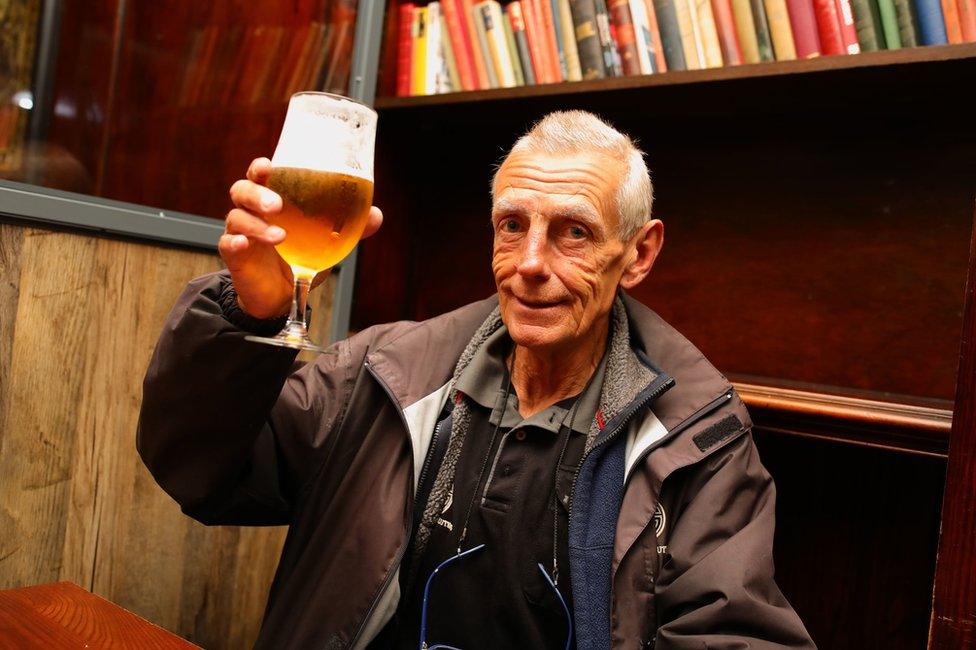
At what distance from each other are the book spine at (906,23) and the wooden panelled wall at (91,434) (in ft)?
4.99

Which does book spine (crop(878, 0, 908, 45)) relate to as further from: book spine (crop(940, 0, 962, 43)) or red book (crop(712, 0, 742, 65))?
red book (crop(712, 0, 742, 65))

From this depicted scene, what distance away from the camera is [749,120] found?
1935 millimetres

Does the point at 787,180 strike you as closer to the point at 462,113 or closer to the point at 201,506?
the point at 462,113

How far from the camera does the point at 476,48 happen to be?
2.06m

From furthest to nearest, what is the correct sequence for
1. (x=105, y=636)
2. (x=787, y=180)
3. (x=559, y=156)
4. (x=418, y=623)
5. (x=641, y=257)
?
1. (x=787, y=180)
2. (x=641, y=257)
3. (x=559, y=156)
4. (x=418, y=623)
5. (x=105, y=636)

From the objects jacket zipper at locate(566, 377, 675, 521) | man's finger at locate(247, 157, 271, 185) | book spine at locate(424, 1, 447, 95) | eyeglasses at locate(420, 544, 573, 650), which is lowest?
eyeglasses at locate(420, 544, 573, 650)

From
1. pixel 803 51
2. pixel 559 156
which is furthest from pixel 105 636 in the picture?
pixel 803 51

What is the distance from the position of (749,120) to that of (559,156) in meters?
0.78

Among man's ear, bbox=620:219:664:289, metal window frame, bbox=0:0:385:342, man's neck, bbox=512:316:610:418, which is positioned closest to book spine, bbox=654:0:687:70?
man's ear, bbox=620:219:664:289

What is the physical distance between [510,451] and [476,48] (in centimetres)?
119

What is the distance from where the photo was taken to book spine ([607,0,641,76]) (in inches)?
70.0

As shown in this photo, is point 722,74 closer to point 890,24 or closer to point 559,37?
point 890,24

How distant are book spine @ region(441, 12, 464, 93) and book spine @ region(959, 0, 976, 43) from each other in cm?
117

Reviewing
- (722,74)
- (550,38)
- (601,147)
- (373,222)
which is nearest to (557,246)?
(601,147)
